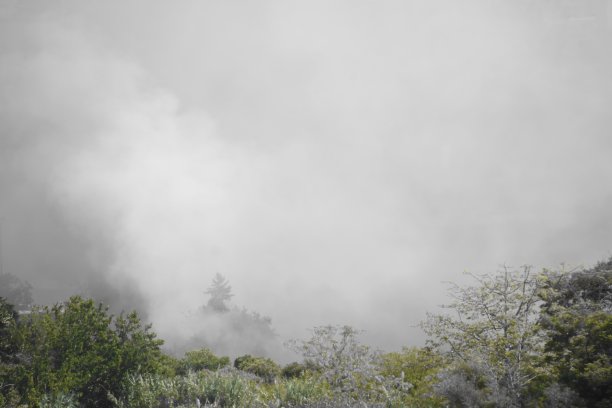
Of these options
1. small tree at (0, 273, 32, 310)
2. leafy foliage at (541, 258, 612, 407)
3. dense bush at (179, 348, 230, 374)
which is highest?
small tree at (0, 273, 32, 310)

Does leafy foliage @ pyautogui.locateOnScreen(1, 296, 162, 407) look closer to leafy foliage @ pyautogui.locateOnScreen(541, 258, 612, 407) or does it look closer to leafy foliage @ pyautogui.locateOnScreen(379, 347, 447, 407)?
leafy foliage @ pyautogui.locateOnScreen(379, 347, 447, 407)

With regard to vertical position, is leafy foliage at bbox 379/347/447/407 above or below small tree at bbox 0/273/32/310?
below

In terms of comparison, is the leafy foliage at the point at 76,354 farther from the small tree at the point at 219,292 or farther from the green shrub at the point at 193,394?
the small tree at the point at 219,292

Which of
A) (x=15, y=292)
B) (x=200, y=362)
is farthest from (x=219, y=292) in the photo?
(x=200, y=362)

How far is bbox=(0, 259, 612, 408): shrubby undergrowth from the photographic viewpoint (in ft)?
30.4

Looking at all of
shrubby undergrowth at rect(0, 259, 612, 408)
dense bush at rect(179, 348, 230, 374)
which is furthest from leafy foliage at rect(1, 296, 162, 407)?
dense bush at rect(179, 348, 230, 374)

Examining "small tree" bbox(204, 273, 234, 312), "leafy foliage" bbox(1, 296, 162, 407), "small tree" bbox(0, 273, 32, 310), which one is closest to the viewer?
"leafy foliage" bbox(1, 296, 162, 407)

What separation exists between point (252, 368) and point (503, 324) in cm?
1938

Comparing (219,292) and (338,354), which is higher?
(219,292)

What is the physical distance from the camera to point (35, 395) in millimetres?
9961

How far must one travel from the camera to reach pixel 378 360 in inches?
488

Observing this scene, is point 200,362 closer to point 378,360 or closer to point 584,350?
point 378,360

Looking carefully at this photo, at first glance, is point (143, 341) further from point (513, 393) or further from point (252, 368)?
point (252, 368)

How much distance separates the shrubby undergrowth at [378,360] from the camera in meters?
9.26
